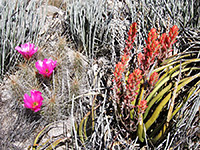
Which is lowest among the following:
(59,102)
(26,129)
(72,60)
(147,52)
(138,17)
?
(26,129)

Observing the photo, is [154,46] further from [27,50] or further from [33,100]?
[27,50]

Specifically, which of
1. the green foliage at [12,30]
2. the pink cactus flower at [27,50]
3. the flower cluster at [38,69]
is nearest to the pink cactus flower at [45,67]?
the flower cluster at [38,69]

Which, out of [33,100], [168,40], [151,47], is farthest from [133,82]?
[33,100]

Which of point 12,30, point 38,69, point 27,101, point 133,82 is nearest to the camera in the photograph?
point 133,82

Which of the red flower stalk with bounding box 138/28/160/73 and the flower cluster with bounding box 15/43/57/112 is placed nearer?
the red flower stalk with bounding box 138/28/160/73

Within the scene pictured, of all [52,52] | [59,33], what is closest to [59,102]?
[52,52]

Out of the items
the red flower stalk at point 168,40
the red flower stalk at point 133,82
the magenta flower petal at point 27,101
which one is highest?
the red flower stalk at point 168,40

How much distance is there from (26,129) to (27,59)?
0.62 meters

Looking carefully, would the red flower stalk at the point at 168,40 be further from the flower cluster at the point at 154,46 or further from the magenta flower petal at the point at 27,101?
the magenta flower petal at the point at 27,101

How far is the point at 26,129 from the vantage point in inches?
55.3

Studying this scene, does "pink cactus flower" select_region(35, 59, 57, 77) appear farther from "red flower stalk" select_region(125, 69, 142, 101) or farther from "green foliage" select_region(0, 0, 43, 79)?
"red flower stalk" select_region(125, 69, 142, 101)

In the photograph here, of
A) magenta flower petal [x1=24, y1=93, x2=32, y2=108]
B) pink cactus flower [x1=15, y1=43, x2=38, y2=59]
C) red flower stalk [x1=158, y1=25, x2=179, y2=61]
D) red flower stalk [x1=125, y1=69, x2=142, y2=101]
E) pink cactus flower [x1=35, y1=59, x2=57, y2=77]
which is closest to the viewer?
red flower stalk [x1=125, y1=69, x2=142, y2=101]

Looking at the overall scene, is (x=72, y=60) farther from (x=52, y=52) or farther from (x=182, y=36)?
(x=182, y=36)

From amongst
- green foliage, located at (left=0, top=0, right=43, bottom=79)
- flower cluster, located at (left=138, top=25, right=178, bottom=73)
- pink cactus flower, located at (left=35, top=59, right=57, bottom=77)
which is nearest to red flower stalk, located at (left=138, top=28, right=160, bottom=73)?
flower cluster, located at (left=138, top=25, right=178, bottom=73)
